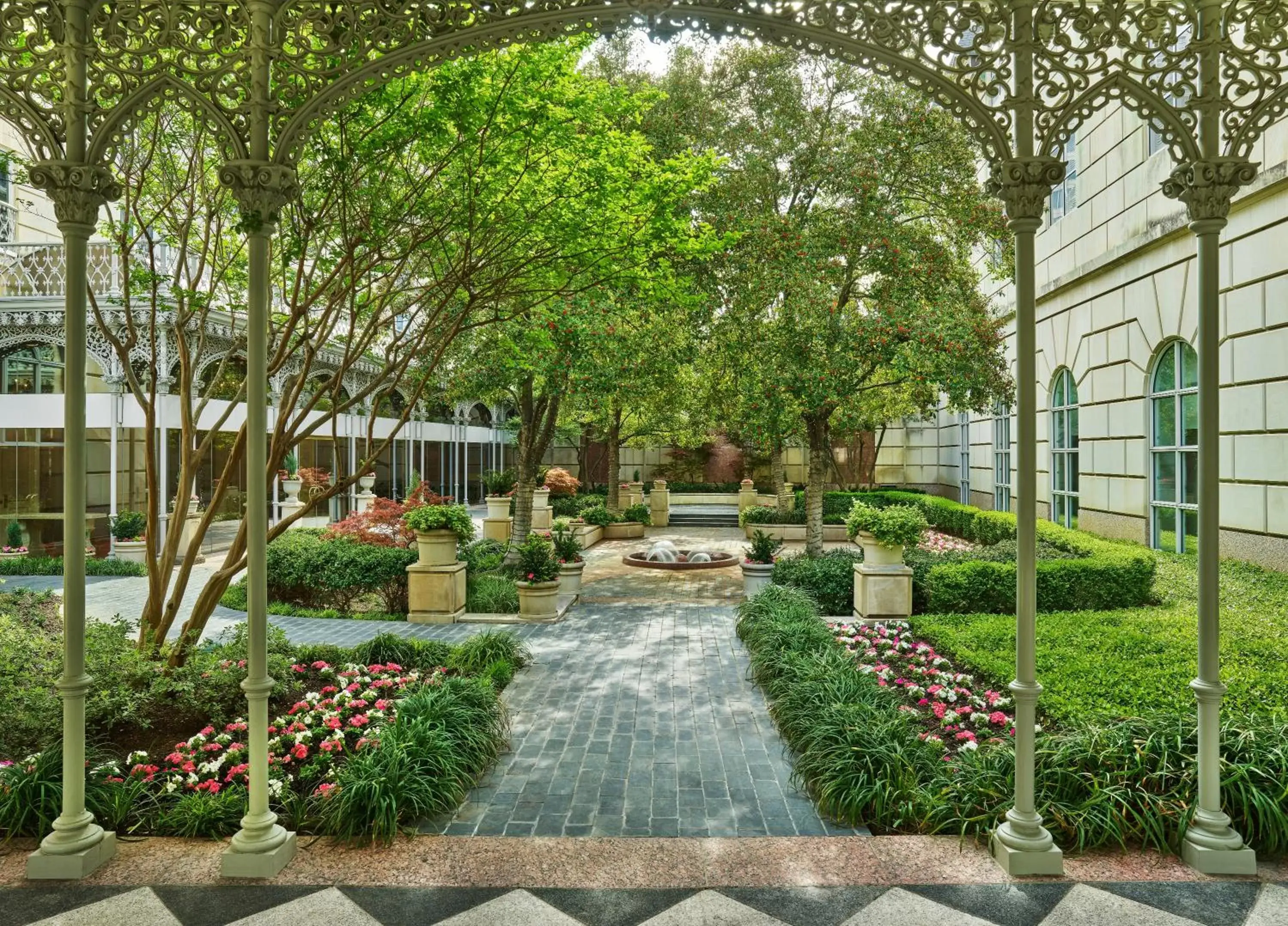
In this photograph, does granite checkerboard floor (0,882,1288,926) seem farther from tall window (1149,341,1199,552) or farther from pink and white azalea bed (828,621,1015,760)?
tall window (1149,341,1199,552)

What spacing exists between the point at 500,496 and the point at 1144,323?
14767mm

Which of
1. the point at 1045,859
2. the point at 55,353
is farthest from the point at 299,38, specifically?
the point at 55,353

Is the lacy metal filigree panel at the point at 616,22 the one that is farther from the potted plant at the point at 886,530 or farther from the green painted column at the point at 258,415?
the potted plant at the point at 886,530

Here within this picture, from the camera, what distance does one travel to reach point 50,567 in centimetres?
1359

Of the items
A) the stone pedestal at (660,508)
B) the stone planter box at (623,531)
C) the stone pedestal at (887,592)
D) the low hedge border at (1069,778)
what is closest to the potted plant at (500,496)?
the stone planter box at (623,531)

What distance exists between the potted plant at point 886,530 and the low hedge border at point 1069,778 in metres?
4.39

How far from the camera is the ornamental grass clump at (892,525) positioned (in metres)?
9.11

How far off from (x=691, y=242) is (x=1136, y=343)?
25.5 ft

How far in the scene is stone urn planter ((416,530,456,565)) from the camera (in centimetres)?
982

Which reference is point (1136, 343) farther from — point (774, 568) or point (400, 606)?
point (400, 606)

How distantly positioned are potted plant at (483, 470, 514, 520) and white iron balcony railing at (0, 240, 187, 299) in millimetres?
8831

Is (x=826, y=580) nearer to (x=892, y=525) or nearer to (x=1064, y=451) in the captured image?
(x=892, y=525)

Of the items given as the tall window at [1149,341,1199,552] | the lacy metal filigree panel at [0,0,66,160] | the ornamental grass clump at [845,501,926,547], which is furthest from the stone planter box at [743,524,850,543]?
the lacy metal filigree panel at [0,0,66,160]

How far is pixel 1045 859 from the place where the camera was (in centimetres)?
342
